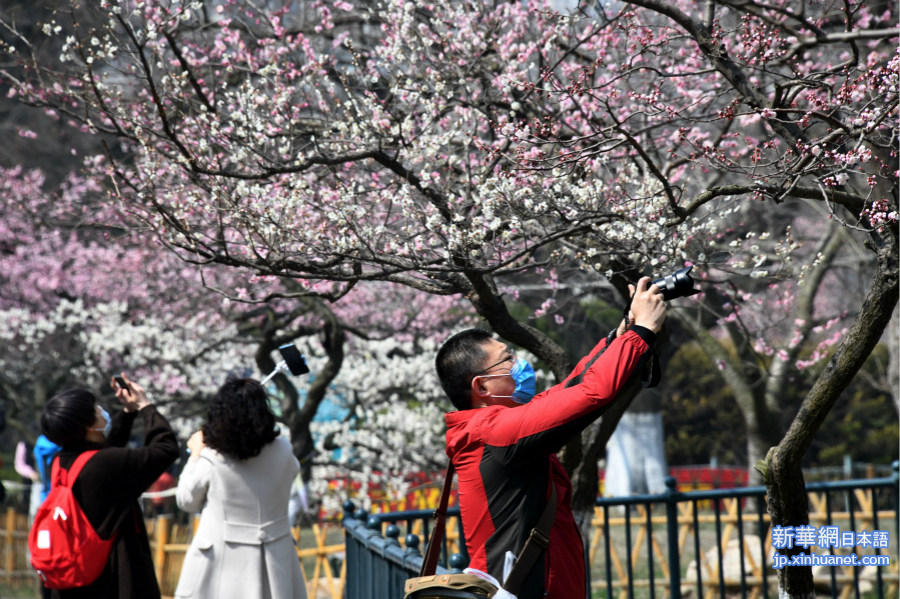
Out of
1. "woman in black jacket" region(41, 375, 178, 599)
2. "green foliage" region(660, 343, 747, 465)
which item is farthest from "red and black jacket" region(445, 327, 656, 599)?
"green foliage" region(660, 343, 747, 465)

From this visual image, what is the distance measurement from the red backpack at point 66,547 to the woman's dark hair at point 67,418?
0.24 meters

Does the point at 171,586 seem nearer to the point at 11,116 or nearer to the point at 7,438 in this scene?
the point at 11,116

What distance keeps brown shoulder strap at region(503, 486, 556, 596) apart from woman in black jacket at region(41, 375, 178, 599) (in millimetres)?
2220

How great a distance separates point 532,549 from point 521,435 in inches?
12.8

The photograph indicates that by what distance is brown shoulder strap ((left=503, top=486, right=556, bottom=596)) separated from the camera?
219 cm

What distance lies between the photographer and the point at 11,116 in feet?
67.1

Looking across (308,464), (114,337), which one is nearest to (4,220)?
(114,337)

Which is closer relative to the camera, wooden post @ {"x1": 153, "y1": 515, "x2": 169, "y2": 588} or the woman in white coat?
the woman in white coat

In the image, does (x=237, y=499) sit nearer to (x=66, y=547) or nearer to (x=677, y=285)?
(x=66, y=547)

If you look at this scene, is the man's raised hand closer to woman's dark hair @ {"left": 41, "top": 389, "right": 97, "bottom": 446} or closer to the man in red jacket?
the man in red jacket

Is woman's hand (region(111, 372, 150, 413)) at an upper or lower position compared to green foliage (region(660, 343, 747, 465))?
upper

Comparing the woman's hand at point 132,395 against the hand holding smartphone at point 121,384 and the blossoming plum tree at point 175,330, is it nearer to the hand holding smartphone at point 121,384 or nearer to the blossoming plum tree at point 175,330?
the hand holding smartphone at point 121,384

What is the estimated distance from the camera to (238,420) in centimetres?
364

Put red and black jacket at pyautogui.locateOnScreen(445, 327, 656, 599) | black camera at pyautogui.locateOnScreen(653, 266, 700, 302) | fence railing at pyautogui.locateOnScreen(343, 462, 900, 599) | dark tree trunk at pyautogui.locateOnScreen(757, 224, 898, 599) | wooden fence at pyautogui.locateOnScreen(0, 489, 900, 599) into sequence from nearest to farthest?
1. red and black jacket at pyautogui.locateOnScreen(445, 327, 656, 599)
2. black camera at pyautogui.locateOnScreen(653, 266, 700, 302)
3. dark tree trunk at pyautogui.locateOnScreen(757, 224, 898, 599)
4. fence railing at pyautogui.locateOnScreen(343, 462, 900, 599)
5. wooden fence at pyautogui.locateOnScreen(0, 489, 900, 599)
